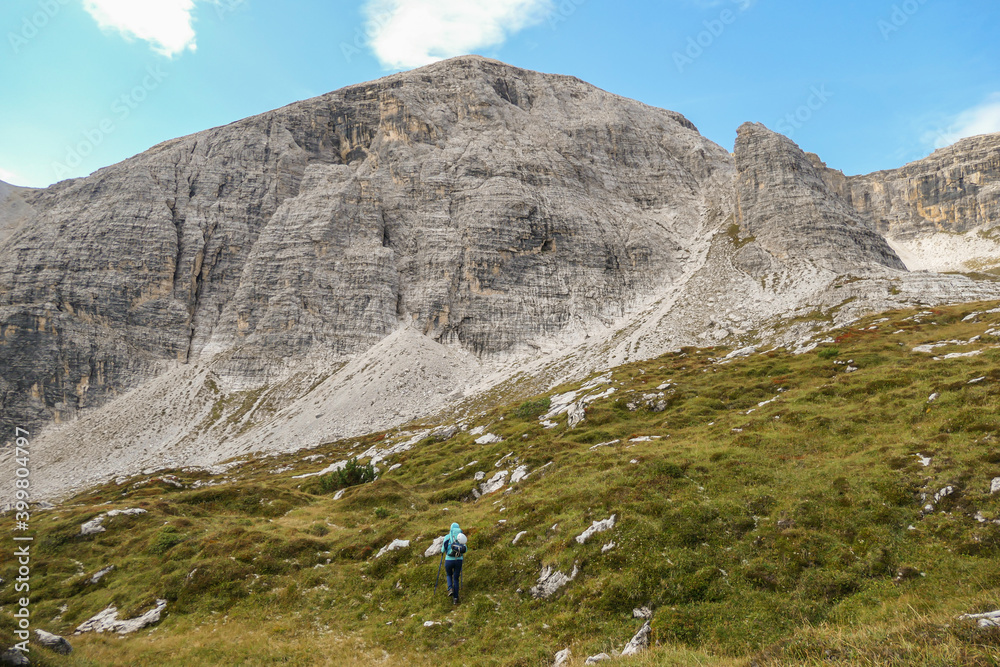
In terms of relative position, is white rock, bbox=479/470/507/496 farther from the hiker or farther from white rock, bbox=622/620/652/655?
white rock, bbox=622/620/652/655

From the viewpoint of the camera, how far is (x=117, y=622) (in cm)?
2111

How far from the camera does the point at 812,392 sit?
34.4 meters

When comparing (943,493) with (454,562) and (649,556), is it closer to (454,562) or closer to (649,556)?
(649,556)

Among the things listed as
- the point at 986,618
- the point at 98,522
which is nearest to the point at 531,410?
the point at 98,522

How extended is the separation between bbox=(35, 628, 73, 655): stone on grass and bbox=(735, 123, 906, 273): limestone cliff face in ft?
414

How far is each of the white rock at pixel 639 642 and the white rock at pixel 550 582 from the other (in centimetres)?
389

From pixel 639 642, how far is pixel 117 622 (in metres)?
21.0

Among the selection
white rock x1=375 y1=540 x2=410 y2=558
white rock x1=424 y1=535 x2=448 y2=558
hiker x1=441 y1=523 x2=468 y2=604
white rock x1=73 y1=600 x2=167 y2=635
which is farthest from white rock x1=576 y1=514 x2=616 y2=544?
white rock x1=73 y1=600 x2=167 y2=635

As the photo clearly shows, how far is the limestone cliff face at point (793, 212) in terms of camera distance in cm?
11438

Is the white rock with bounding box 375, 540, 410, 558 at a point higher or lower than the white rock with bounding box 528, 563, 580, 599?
lower

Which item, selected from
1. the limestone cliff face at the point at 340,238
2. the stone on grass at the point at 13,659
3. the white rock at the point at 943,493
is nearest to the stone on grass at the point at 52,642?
the stone on grass at the point at 13,659

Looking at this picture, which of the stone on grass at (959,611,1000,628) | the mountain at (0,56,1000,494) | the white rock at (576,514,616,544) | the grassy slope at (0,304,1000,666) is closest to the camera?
the stone on grass at (959,611,1000,628)

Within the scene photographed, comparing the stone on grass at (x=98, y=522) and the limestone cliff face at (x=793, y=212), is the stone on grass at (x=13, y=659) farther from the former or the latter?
the limestone cliff face at (x=793, y=212)

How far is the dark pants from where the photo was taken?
60.8 feet
